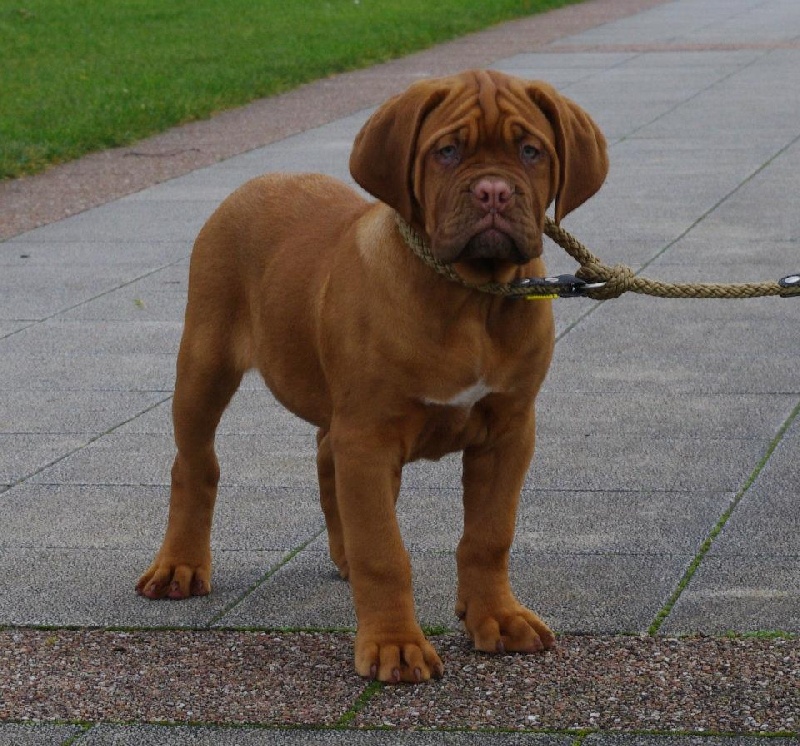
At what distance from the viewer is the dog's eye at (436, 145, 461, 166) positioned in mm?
3875

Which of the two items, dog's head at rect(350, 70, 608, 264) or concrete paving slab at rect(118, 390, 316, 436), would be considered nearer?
dog's head at rect(350, 70, 608, 264)

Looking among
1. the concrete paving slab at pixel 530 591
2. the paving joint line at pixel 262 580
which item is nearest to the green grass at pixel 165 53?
the paving joint line at pixel 262 580

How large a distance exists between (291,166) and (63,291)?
3904 mm

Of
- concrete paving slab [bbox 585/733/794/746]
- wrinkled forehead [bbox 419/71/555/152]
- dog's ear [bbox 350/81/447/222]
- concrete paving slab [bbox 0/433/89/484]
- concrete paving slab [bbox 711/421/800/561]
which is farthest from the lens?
concrete paving slab [bbox 0/433/89/484]

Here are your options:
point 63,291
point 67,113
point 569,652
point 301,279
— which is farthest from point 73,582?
point 67,113

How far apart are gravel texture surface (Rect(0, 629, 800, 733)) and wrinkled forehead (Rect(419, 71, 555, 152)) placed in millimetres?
1350

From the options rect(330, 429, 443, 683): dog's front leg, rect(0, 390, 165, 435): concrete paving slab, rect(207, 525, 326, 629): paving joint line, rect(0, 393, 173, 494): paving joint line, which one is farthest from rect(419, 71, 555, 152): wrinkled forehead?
rect(0, 390, 165, 435): concrete paving slab

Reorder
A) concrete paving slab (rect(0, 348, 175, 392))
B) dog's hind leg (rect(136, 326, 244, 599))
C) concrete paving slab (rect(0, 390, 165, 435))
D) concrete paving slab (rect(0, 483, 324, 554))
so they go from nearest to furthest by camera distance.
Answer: dog's hind leg (rect(136, 326, 244, 599))
concrete paving slab (rect(0, 483, 324, 554))
concrete paving slab (rect(0, 390, 165, 435))
concrete paving slab (rect(0, 348, 175, 392))

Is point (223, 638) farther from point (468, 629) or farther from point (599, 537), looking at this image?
point (599, 537)

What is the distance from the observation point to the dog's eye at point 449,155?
388cm

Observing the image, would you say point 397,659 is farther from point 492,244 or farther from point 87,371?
point 87,371

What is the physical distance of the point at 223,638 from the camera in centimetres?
454

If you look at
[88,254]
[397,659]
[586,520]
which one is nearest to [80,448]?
[586,520]

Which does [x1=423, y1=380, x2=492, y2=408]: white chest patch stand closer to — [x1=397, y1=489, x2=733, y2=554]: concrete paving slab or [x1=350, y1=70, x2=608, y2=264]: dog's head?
[x1=350, y1=70, x2=608, y2=264]: dog's head
